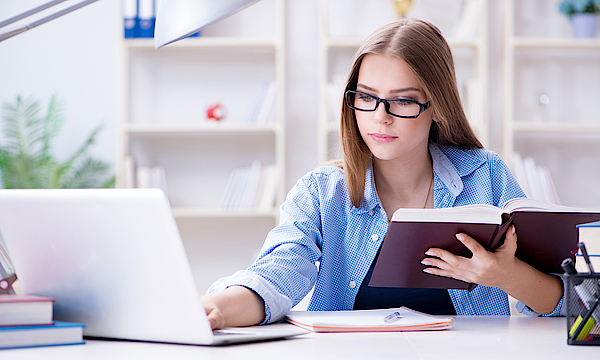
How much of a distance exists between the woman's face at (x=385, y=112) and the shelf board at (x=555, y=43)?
168 centimetres

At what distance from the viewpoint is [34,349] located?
0.73 m

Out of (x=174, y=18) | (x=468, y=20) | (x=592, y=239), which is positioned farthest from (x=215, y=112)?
(x=592, y=239)

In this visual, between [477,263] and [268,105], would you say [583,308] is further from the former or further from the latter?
[268,105]

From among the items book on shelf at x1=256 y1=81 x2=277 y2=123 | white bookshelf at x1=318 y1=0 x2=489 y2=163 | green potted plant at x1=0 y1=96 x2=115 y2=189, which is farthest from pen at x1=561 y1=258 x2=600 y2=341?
green potted plant at x1=0 y1=96 x2=115 y2=189

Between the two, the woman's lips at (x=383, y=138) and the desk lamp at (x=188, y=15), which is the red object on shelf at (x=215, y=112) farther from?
the desk lamp at (x=188, y=15)

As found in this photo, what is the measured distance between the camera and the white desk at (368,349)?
708mm

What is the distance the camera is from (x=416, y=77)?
4.29 ft

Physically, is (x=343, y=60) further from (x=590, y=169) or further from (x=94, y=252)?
(x=94, y=252)

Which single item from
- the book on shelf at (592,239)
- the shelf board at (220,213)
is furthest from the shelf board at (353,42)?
the book on shelf at (592,239)

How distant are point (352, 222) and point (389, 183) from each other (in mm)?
187

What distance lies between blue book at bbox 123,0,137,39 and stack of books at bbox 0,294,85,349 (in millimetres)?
2322

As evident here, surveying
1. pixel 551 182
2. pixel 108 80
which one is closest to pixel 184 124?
pixel 108 80

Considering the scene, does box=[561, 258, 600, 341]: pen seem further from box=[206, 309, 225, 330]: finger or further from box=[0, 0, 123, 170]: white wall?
box=[0, 0, 123, 170]: white wall

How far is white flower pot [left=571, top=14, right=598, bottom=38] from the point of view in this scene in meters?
2.78
